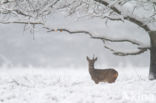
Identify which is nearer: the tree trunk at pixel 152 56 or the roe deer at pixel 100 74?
the roe deer at pixel 100 74

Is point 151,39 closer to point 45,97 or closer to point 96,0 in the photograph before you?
point 96,0

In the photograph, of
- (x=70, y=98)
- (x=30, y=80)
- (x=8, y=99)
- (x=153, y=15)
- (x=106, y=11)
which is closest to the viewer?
(x=70, y=98)

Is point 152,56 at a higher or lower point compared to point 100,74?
higher

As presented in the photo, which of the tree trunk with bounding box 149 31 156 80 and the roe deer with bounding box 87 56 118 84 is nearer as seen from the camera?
the roe deer with bounding box 87 56 118 84

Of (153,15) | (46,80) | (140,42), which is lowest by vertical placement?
(46,80)

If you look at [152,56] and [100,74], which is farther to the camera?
[152,56]

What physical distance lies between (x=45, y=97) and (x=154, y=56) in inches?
271

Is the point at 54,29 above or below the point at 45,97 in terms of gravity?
above

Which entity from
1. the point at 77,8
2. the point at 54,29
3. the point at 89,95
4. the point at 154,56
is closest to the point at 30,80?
the point at 54,29

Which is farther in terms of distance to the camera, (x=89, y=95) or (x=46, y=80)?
(x=46, y=80)

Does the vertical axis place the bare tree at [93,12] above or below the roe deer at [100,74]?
above

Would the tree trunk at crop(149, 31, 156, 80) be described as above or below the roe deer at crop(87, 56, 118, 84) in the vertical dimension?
above

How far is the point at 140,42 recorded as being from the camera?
1445 centimetres

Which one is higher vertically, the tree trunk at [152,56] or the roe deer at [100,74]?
the tree trunk at [152,56]
